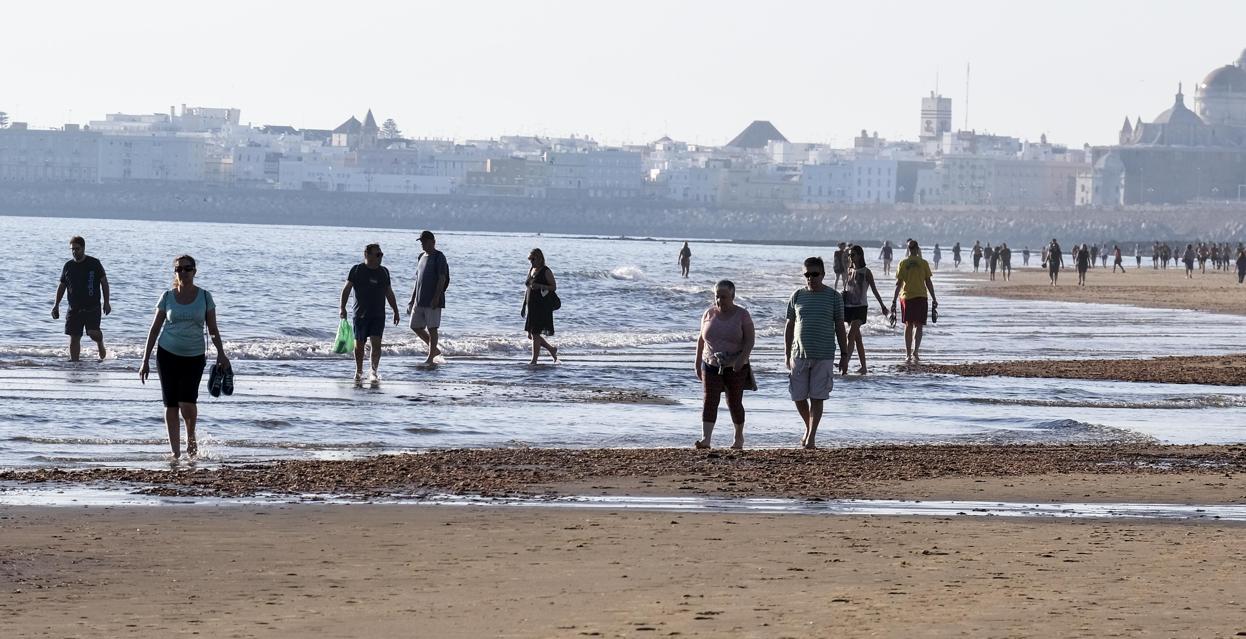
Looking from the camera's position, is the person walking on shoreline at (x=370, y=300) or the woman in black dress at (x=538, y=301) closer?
the person walking on shoreline at (x=370, y=300)

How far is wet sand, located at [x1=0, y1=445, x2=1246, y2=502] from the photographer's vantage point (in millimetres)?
9305

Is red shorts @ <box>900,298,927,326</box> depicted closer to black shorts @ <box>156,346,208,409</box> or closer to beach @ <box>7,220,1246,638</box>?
beach @ <box>7,220,1246,638</box>

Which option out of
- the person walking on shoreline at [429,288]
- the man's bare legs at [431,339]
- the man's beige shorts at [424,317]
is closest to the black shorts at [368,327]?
the person walking on shoreline at [429,288]

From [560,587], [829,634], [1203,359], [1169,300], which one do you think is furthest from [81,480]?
[1169,300]

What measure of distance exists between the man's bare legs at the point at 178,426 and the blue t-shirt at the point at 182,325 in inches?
11.1

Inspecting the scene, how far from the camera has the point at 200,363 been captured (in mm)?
10930

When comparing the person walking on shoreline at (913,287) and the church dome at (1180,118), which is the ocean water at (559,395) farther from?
the church dome at (1180,118)

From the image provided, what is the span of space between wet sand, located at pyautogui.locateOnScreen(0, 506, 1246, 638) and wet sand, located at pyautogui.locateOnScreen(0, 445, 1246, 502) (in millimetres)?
792

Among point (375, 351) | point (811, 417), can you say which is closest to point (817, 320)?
point (811, 417)

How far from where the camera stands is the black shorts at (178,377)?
35.2 ft

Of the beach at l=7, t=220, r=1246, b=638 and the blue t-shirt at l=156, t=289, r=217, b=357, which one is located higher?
the blue t-shirt at l=156, t=289, r=217, b=357

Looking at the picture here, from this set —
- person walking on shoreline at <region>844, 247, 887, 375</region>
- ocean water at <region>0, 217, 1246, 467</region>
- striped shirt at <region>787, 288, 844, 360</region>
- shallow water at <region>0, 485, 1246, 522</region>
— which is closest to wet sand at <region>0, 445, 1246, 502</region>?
shallow water at <region>0, 485, 1246, 522</region>

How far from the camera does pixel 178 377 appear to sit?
424 inches

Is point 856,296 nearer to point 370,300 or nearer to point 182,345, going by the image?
point 370,300
